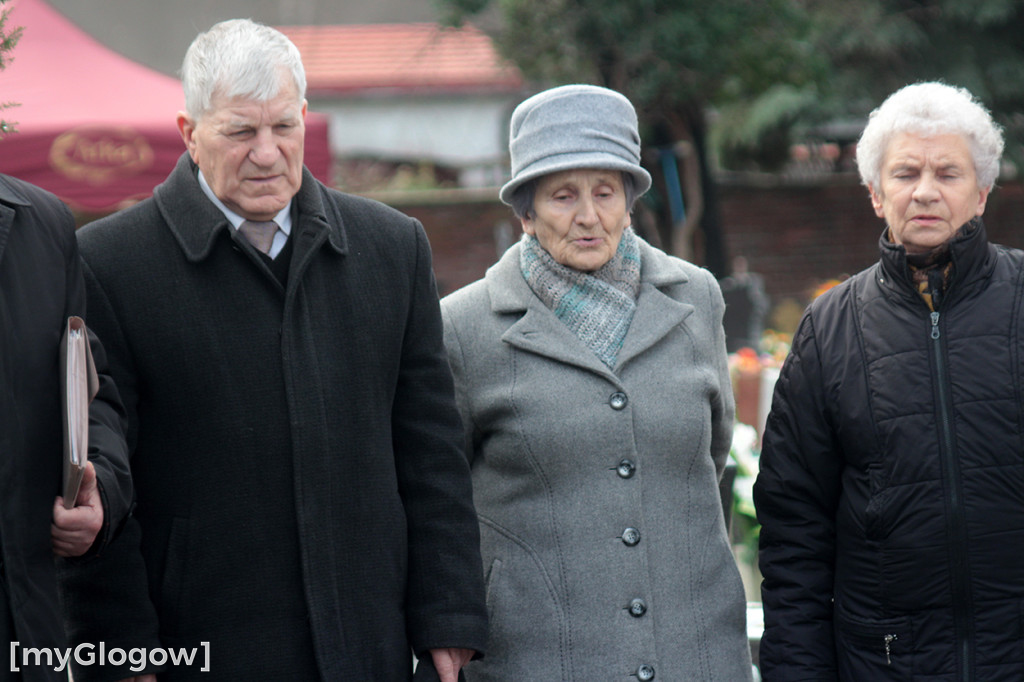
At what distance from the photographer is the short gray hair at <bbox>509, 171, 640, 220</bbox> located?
2.63 metres

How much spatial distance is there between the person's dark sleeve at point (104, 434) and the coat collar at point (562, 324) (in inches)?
32.2

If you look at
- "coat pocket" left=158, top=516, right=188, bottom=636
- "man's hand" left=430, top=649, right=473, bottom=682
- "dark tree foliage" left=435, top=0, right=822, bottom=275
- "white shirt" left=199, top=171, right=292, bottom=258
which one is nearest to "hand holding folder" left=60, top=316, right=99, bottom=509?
"coat pocket" left=158, top=516, right=188, bottom=636

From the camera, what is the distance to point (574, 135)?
8.30 feet

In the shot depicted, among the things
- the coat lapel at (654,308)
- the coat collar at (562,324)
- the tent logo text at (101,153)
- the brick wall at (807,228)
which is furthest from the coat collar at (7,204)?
the brick wall at (807,228)

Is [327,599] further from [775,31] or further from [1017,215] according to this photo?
[1017,215]

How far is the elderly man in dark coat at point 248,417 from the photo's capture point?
2135 mm

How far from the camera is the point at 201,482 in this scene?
214 centimetres

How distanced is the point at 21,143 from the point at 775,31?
717cm

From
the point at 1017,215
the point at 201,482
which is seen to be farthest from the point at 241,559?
the point at 1017,215

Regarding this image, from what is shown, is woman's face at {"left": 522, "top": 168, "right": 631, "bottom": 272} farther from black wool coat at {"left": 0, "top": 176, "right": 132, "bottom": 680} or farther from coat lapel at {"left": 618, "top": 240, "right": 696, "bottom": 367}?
black wool coat at {"left": 0, "top": 176, "right": 132, "bottom": 680}

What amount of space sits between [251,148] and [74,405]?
22.5 inches

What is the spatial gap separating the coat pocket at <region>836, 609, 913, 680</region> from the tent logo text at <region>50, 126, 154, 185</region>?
16.4 ft

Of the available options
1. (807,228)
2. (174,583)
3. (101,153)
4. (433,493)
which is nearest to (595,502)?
(433,493)

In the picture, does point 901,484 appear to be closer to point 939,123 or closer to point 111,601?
point 939,123
